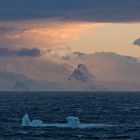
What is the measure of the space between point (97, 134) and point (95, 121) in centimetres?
2688

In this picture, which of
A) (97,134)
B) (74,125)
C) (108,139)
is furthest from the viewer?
(74,125)

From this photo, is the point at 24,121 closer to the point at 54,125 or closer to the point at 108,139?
the point at 54,125

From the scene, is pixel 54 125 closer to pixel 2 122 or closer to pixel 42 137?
pixel 2 122

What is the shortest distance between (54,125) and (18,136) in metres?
19.2

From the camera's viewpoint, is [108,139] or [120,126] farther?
[120,126]

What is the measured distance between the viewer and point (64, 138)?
3602 inches

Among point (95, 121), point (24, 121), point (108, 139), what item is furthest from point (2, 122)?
point (108, 139)

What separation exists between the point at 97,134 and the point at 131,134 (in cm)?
477

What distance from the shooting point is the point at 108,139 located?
90.5 meters

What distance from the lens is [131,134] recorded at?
97812 mm

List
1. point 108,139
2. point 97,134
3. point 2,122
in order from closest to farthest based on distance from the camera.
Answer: point 108,139 → point 97,134 → point 2,122

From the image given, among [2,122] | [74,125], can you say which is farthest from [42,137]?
[2,122]

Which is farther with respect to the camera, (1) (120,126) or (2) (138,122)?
(2) (138,122)

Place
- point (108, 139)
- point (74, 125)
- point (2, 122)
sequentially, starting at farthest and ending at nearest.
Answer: point (2, 122) < point (74, 125) < point (108, 139)
